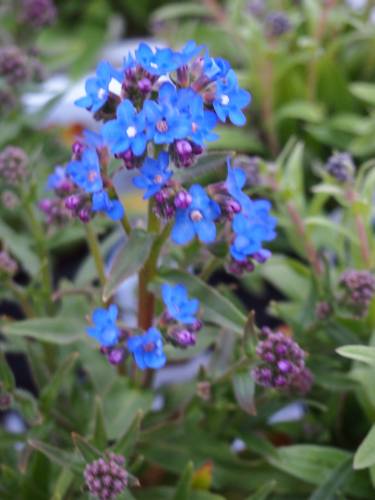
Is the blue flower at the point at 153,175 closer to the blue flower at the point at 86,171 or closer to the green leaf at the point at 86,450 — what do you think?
the blue flower at the point at 86,171

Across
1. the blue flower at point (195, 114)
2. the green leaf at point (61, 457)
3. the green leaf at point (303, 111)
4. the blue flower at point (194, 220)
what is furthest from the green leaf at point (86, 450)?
the green leaf at point (303, 111)

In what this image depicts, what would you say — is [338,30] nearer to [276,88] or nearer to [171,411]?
[276,88]

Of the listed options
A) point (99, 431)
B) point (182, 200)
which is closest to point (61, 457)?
point (99, 431)

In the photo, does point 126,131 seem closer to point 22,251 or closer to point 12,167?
point 12,167

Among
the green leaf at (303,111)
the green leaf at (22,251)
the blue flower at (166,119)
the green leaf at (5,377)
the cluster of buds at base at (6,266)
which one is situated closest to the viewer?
the blue flower at (166,119)

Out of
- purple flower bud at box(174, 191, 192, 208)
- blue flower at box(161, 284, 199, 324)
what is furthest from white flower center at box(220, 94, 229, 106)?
blue flower at box(161, 284, 199, 324)

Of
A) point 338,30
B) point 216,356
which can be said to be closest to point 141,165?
point 216,356
